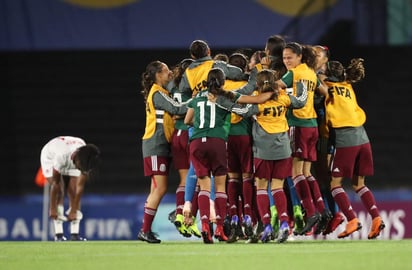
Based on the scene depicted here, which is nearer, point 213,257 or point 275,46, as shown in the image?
point 213,257

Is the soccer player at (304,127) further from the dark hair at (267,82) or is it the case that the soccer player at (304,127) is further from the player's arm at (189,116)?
the player's arm at (189,116)

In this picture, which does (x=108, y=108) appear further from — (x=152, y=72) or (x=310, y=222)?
(x=310, y=222)

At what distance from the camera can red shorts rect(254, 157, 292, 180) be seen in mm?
10758

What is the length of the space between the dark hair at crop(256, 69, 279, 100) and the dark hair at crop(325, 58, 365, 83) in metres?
1.10

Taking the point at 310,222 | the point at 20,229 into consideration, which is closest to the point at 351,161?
the point at 310,222

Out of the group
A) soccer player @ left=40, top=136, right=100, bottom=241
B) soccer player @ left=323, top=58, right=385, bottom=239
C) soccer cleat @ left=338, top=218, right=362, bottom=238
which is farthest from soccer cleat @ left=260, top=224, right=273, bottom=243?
soccer player @ left=40, top=136, right=100, bottom=241

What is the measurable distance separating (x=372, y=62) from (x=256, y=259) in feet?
41.0

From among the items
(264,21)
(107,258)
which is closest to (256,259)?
(107,258)

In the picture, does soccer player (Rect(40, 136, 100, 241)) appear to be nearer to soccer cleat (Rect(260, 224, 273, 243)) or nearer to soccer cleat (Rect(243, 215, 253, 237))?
soccer cleat (Rect(243, 215, 253, 237))

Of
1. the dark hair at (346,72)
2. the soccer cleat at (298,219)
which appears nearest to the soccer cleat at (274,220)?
the soccer cleat at (298,219)

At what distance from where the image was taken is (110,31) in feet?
65.0

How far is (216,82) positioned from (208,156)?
70 cm

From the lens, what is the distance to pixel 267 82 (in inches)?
416

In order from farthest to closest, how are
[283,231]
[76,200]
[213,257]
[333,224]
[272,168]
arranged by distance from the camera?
[76,200]
[333,224]
[272,168]
[283,231]
[213,257]
